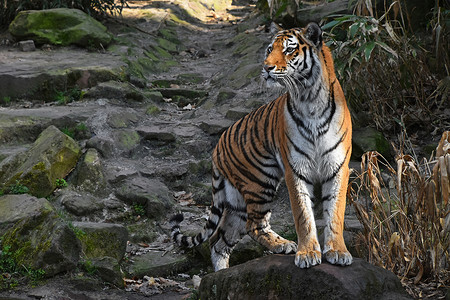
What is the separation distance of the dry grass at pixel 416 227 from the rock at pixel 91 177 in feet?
9.05

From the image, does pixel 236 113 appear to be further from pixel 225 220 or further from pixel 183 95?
pixel 225 220

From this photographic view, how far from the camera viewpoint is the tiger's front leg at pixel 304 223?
10.9ft

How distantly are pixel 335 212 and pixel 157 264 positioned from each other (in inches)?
76.6

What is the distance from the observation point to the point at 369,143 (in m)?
5.76

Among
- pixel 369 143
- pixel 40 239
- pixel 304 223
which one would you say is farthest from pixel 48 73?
pixel 304 223

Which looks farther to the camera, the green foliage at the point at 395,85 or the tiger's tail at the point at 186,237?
the green foliage at the point at 395,85

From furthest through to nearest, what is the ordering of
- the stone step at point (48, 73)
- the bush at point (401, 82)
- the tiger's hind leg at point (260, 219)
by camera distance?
the stone step at point (48, 73) → the bush at point (401, 82) → the tiger's hind leg at point (260, 219)

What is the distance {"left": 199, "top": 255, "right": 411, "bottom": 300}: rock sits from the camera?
3.18 metres

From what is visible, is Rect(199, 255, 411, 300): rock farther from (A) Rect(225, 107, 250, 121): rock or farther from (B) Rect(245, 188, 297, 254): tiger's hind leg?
(A) Rect(225, 107, 250, 121): rock

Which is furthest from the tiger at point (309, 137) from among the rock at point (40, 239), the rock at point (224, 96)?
the rock at point (224, 96)

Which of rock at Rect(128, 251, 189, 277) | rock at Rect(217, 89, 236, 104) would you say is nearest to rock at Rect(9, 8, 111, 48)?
rock at Rect(217, 89, 236, 104)

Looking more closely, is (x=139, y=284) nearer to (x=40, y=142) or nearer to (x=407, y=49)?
(x=40, y=142)

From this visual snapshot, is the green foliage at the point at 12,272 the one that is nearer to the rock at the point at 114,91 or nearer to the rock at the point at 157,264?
the rock at the point at 157,264

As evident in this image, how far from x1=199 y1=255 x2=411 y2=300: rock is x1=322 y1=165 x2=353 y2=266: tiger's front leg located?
12cm
